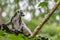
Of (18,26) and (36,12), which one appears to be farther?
(36,12)

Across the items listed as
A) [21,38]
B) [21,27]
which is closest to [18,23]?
[21,27]

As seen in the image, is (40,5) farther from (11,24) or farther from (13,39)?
(13,39)

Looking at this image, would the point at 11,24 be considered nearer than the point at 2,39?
No

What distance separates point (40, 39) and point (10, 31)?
0.28 feet

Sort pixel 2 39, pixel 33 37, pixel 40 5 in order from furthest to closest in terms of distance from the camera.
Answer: pixel 40 5 < pixel 33 37 < pixel 2 39

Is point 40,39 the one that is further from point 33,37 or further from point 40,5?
point 40,5

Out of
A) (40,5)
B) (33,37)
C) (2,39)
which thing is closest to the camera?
(2,39)

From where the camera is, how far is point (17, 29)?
60 centimetres

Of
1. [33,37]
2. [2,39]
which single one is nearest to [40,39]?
[33,37]

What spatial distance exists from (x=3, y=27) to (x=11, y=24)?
6 cm

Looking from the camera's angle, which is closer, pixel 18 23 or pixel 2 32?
pixel 2 32

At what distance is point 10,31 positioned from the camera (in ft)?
1.83

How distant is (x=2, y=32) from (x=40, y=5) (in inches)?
8.2

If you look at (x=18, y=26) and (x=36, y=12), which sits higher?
(x=18, y=26)
